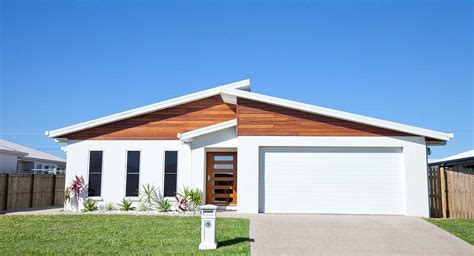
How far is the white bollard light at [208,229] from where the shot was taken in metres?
8.73

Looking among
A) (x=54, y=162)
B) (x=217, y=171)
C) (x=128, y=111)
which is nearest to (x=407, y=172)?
(x=217, y=171)

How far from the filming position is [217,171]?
1599 cm

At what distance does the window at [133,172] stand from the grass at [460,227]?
1039 centimetres

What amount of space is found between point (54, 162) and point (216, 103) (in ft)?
65.4

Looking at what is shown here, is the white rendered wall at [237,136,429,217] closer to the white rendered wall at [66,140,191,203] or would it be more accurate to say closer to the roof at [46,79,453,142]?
the roof at [46,79,453,142]

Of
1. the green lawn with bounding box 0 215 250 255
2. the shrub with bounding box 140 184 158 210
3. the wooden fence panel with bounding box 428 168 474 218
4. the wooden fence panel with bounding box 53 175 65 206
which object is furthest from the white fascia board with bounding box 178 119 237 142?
the wooden fence panel with bounding box 53 175 65 206

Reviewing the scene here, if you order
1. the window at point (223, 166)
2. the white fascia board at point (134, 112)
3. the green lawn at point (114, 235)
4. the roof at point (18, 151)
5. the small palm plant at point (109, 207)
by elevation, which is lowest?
the green lawn at point (114, 235)

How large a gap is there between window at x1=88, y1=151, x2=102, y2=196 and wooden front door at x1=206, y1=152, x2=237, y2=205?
4.22m

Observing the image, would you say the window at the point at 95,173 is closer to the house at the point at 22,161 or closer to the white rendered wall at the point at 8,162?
the house at the point at 22,161

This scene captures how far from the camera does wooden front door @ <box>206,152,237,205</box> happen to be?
15.9m

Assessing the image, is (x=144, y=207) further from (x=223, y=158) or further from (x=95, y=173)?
(x=223, y=158)

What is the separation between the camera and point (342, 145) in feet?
47.2

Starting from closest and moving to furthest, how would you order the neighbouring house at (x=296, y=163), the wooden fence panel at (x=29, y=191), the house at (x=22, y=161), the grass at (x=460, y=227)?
the grass at (x=460, y=227), the neighbouring house at (x=296, y=163), the wooden fence panel at (x=29, y=191), the house at (x=22, y=161)

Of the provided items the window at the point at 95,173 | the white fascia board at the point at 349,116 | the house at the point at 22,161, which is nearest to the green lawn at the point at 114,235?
the window at the point at 95,173
